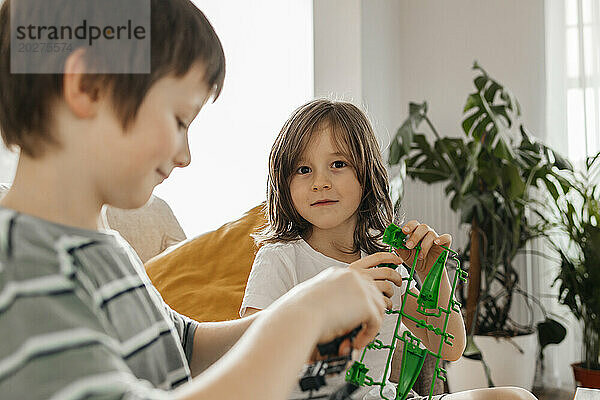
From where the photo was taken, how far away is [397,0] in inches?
144

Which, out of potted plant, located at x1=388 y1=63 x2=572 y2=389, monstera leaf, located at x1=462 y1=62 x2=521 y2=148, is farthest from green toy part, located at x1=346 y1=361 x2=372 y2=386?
monstera leaf, located at x1=462 y1=62 x2=521 y2=148

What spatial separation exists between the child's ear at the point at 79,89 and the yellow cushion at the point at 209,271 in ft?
3.16

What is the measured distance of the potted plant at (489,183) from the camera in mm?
2771

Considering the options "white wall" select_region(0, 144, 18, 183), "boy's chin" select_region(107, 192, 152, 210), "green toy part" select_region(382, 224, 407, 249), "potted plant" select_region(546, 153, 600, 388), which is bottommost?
"potted plant" select_region(546, 153, 600, 388)

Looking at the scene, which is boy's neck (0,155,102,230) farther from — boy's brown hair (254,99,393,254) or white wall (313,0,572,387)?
white wall (313,0,572,387)

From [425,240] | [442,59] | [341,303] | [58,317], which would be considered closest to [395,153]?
[442,59]

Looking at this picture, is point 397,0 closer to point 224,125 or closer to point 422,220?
point 422,220

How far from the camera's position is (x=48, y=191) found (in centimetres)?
52

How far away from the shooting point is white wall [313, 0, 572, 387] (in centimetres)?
326

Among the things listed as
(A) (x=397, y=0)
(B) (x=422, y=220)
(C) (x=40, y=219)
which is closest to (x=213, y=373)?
(C) (x=40, y=219)

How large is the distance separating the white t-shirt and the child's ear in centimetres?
69

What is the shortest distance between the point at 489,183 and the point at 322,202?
1847mm

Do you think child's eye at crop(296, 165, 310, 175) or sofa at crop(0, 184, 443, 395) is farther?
sofa at crop(0, 184, 443, 395)

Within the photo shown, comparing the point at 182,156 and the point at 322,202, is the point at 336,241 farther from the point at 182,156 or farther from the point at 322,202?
the point at 182,156
